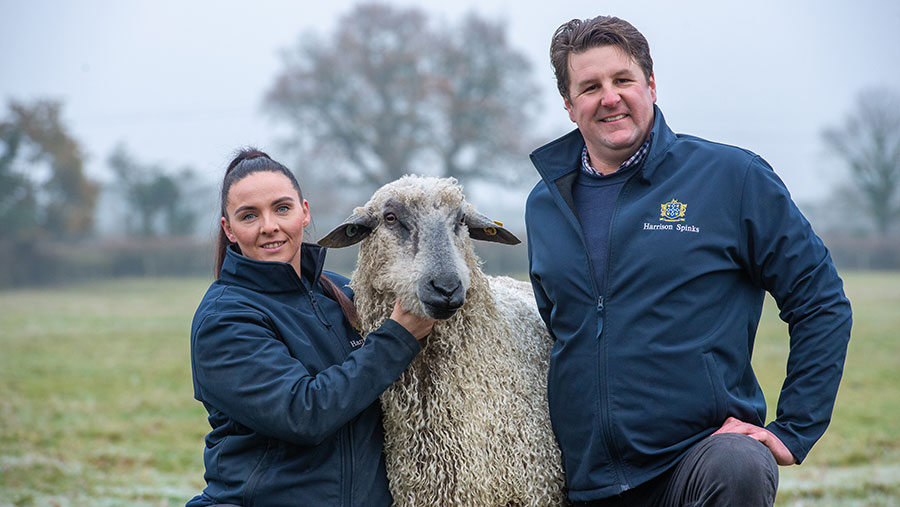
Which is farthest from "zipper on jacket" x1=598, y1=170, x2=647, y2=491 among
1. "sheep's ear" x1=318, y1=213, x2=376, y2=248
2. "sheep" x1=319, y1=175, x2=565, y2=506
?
"sheep's ear" x1=318, y1=213, x2=376, y2=248

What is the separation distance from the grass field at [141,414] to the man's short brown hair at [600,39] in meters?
4.86

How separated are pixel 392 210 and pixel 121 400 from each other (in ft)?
36.3

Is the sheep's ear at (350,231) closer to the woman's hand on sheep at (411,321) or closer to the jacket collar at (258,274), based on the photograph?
the jacket collar at (258,274)

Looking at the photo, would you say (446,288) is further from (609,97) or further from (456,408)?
(609,97)

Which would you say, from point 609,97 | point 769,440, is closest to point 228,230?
point 609,97

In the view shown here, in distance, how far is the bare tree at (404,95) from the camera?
44.3 m

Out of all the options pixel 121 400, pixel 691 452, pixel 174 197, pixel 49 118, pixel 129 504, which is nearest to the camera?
pixel 691 452

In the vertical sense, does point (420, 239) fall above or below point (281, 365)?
above

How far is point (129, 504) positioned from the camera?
6.98m

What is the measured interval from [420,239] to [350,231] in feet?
1.52

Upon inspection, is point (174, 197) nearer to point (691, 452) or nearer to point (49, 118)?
point (49, 118)

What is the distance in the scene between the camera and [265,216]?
362cm

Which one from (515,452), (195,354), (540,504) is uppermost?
(195,354)

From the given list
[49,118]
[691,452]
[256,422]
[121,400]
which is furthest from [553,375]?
[49,118]
